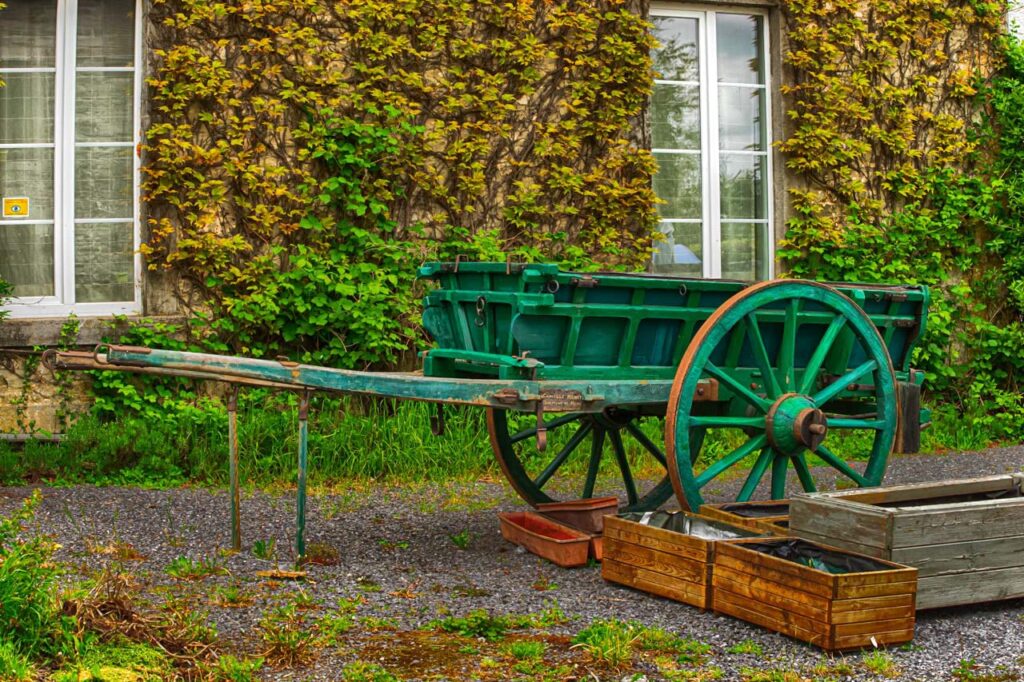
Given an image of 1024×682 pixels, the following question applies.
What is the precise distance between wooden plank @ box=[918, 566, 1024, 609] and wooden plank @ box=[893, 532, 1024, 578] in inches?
0.9

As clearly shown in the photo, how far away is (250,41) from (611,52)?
105 inches

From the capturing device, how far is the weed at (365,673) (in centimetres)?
343

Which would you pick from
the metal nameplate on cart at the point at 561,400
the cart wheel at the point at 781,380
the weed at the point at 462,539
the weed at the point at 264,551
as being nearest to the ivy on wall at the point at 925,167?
the cart wheel at the point at 781,380

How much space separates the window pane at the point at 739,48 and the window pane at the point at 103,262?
4.81 m

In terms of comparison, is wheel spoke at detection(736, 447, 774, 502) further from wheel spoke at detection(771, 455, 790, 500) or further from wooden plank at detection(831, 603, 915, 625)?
wooden plank at detection(831, 603, 915, 625)

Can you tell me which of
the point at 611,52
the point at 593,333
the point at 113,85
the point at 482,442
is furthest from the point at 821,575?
the point at 113,85

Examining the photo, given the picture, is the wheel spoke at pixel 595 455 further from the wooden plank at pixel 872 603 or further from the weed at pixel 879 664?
the weed at pixel 879 664

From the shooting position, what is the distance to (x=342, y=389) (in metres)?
4.66

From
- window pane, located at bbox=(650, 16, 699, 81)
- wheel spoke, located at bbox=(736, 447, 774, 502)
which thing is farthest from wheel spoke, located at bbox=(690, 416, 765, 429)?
window pane, located at bbox=(650, 16, 699, 81)

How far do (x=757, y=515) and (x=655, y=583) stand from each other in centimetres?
79

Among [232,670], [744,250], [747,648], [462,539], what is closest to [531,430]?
[462,539]

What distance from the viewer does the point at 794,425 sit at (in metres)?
4.97

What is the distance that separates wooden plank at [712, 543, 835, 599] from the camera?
3742 mm

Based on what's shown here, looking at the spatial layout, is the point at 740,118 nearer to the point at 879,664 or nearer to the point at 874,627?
the point at 874,627
